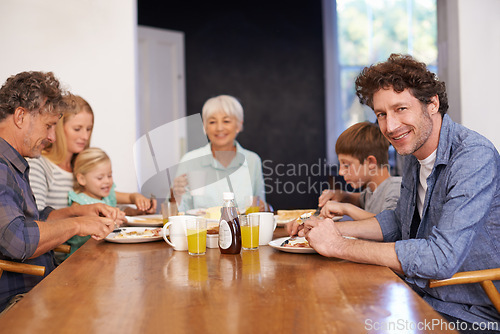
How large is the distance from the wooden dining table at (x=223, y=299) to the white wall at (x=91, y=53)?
6.67 ft

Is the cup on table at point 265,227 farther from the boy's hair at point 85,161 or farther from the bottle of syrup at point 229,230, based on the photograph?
the boy's hair at point 85,161

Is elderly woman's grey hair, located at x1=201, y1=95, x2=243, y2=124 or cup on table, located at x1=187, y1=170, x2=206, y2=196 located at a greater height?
elderly woman's grey hair, located at x1=201, y1=95, x2=243, y2=124

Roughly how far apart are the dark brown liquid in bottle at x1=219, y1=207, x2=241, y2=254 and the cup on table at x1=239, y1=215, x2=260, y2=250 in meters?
0.03

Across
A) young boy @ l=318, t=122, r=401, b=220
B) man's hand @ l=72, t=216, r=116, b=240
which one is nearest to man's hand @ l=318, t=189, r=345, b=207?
young boy @ l=318, t=122, r=401, b=220

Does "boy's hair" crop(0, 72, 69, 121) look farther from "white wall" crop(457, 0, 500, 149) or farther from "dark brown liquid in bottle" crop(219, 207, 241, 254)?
"white wall" crop(457, 0, 500, 149)

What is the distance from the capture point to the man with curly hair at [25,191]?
63.0 inches

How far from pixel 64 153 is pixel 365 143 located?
1.65 m

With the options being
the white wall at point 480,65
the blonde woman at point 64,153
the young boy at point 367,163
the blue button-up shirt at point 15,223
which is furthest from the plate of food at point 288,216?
the white wall at point 480,65

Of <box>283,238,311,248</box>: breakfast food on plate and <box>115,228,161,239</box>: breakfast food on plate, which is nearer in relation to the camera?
<box>283,238,311,248</box>: breakfast food on plate

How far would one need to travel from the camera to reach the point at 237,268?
4.48 ft

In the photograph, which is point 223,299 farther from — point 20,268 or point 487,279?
point 20,268

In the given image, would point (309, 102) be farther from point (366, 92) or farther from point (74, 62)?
point (366, 92)

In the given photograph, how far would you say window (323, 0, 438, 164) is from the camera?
17.8 feet

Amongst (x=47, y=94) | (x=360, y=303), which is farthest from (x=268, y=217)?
(x=47, y=94)
